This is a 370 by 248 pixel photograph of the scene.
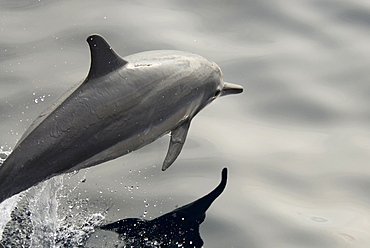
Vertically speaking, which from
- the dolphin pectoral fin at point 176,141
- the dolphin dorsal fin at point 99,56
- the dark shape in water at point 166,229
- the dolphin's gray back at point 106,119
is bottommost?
the dark shape in water at point 166,229

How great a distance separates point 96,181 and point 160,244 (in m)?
1.03

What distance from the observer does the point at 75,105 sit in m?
5.55

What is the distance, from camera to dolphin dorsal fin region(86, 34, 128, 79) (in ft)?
18.4

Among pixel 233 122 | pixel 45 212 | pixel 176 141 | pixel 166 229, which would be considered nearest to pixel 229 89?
pixel 233 122

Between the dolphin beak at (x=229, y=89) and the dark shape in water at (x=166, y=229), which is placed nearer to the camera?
the dark shape in water at (x=166, y=229)

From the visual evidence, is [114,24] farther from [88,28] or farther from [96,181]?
[96,181]

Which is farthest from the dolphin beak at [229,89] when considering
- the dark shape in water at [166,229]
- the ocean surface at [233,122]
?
the dark shape in water at [166,229]

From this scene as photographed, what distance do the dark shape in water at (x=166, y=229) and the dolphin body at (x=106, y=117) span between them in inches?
21.5

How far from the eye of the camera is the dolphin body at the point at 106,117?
5379mm

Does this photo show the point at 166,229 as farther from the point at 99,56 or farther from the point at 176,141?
the point at 99,56

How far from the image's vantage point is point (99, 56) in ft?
18.4

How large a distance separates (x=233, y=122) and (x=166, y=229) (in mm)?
1883

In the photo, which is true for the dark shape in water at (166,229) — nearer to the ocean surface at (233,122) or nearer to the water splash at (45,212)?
the ocean surface at (233,122)

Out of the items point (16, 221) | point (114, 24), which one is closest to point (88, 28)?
point (114, 24)
